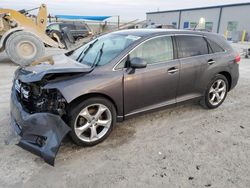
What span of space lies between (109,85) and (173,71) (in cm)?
118

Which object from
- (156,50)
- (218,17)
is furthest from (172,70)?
(218,17)

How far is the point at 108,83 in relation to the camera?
2.92m

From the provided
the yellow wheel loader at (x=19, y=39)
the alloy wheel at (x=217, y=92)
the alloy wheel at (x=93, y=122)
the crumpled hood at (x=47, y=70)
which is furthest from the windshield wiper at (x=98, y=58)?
the yellow wheel loader at (x=19, y=39)

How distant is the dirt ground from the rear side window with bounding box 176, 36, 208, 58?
3.89ft

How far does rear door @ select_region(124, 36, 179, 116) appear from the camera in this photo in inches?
124

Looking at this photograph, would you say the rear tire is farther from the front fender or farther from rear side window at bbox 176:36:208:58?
rear side window at bbox 176:36:208:58

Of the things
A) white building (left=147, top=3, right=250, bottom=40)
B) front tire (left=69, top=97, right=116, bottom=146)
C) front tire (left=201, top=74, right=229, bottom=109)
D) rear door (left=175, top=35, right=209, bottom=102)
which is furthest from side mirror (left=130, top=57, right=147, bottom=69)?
white building (left=147, top=3, right=250, bottom=40)

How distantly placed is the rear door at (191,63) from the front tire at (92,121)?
1.38 meters

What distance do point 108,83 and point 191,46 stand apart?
71.1 inches

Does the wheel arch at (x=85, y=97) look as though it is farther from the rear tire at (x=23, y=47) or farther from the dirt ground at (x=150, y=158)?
the rear tire at (x=23, y=47)

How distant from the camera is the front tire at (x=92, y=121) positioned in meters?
2.79

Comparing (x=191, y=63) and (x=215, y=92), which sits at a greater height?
(x=191, y=63)

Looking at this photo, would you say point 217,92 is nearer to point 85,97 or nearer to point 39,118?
point 85,97

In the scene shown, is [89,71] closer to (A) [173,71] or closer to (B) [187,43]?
(A) [173,71]
